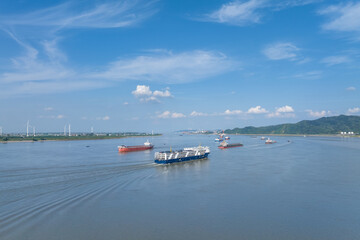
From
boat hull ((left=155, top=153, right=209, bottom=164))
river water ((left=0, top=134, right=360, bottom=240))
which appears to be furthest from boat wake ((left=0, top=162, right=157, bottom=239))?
boat hull ((left=155, top=153, right=209, bottom=164))

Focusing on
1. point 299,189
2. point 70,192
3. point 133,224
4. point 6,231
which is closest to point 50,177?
point 70,192

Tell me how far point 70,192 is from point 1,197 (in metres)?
4.48

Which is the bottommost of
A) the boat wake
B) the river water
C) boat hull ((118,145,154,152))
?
the river water

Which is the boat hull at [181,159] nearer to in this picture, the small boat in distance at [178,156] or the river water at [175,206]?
the small boat in distance at [178,156]

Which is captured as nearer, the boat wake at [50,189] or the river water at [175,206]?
the river water at [175,206]

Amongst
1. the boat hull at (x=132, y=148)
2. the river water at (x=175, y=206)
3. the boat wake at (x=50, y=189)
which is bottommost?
the river water at (x=175, y=206)

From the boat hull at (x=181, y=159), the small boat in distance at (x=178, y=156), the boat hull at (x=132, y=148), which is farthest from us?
the boat hull at (x=132, y=148)

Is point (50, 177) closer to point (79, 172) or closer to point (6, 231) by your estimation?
point (79, 172)

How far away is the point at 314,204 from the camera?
58.5 ft

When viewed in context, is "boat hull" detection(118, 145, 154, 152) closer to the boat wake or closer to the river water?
the boat wake

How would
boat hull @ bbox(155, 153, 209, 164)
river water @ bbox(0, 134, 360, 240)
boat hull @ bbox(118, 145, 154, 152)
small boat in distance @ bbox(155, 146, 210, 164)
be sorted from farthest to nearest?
boat hull @ bbox(118, 145, 154, 152), small boat in distance @ bbox(155, 146, 210, 164), boat hull @ bbox(155, 153, 209, 164), river water @ bbox(0, 134, 360, 240)

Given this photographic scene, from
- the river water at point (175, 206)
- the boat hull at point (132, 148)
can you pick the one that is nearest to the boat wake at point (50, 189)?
the river water at point (175, 206)

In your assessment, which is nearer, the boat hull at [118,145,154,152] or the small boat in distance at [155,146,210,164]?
the small boat in distance at [155,146,210,164]

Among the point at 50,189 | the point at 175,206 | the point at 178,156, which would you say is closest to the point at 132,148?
the point at 178,156
